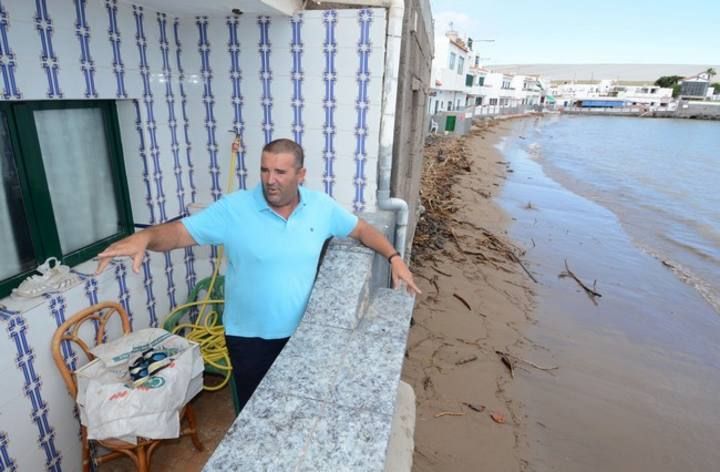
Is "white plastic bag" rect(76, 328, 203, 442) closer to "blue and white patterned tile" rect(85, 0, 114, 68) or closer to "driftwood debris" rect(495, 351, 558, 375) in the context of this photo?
"blue and white patterned tile" rect(85, 0, 114, 68)

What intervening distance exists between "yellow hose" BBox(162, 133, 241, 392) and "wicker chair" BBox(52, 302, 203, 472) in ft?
1.89

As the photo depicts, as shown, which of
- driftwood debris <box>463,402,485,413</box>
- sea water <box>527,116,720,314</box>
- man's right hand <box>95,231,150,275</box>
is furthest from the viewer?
sea water <box>527,116,720,314</box>

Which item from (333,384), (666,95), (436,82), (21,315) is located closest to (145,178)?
(21,315)

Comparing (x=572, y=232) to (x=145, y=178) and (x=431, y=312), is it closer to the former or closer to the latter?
(x=431, y=312)

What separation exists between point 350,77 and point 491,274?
6.67 meters

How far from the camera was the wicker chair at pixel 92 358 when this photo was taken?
9.78 ft

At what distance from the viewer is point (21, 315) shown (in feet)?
9.02

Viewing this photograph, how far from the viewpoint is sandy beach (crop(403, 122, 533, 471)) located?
4.58 meters

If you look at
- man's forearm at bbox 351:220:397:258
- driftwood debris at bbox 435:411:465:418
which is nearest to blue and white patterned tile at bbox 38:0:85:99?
man's forearm at bbox 351:220:397:258

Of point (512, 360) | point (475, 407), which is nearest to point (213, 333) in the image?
point (475, 407)

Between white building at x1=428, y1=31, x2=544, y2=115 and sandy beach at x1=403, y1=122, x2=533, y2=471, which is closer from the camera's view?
sandy beach at x1=403, y1=122, x2=533, y2=471

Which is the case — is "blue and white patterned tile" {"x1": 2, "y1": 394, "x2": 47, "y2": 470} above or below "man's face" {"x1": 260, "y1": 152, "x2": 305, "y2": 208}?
below

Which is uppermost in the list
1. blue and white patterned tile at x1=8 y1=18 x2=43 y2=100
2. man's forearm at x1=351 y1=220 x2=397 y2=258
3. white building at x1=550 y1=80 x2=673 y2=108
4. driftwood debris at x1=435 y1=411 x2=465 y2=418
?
white building at x1=550 y1=80 x2=673 y2=108

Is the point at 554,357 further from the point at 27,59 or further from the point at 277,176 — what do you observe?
the point at 27,59
